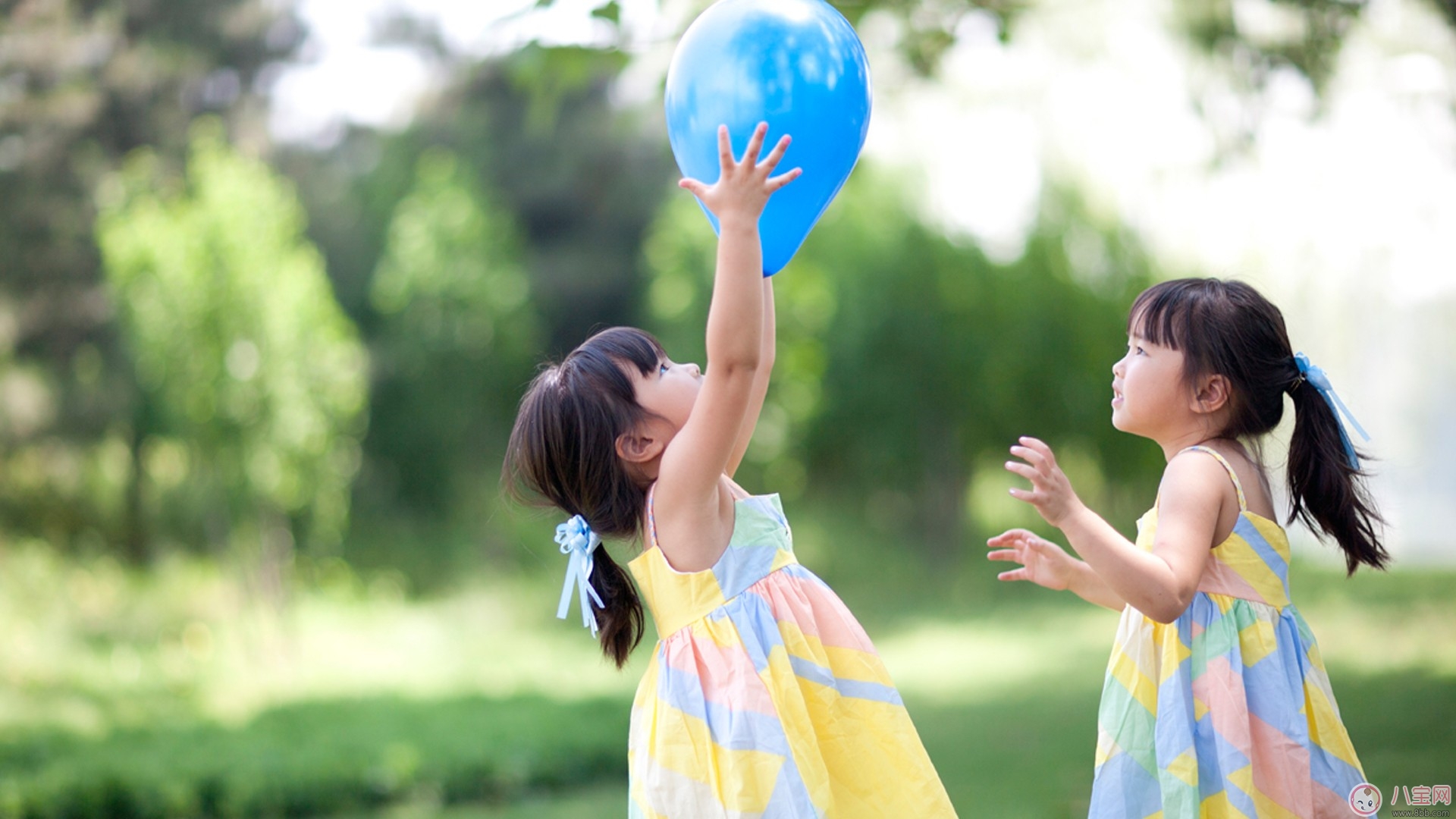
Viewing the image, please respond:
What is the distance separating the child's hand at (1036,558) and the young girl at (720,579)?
0.94 ft

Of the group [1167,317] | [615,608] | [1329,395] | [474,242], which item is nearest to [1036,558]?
[1167,317]

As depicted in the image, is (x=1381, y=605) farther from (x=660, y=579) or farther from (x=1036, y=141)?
(x=660, y=579)

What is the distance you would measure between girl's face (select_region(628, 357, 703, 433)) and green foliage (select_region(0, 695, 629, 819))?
10.8ft

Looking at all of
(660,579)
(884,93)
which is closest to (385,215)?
(884,93)

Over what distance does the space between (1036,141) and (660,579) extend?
9059 millimetres

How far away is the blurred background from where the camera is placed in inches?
198

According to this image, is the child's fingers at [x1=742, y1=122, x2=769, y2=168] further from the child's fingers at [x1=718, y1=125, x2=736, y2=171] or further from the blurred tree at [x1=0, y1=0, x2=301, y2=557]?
the blurred tree at [x1=0, y1=0, x2=301, y2=557]

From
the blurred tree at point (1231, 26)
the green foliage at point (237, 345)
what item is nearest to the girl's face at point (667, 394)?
the blurred tree at point (1231, 26)

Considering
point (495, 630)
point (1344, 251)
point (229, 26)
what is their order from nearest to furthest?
point (495, 630)
point (1344, 251)
point (229, 26)

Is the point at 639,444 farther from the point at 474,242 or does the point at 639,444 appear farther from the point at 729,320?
the point at 474,242

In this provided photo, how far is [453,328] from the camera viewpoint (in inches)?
368

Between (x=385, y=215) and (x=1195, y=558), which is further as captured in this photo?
(x=385, y=215)

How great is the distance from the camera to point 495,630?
8438 millimetres

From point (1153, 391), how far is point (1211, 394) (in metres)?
0.09
